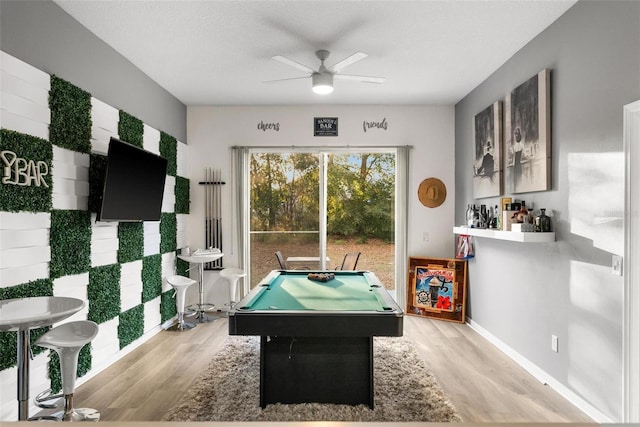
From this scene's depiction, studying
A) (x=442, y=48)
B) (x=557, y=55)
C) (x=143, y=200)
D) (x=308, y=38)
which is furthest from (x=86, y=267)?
(x=557, y=55)

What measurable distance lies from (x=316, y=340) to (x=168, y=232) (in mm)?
2985

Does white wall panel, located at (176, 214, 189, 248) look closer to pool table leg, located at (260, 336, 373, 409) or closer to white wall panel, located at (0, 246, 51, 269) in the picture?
white wall panel, located at (0, 246, 51, 269)

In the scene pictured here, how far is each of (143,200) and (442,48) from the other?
10.6 ft

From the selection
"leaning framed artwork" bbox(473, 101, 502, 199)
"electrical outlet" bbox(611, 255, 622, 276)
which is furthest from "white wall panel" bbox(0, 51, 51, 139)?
"leaning framed artwork" bbox(473, 101, 502, 199)

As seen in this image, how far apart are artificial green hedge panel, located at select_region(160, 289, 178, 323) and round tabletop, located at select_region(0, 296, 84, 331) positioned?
7.90ft

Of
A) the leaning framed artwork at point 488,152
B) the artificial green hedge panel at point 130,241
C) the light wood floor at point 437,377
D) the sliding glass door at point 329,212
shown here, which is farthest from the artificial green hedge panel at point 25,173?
the leaning framed artwork at point 488,152

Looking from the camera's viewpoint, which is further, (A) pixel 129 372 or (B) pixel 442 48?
(B) pixel 442 48

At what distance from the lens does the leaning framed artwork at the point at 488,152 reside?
13.5ft

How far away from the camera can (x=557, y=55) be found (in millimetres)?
3154

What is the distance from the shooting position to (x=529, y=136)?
350 cm

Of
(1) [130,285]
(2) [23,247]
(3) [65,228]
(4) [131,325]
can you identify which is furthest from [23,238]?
(4) [131,325]

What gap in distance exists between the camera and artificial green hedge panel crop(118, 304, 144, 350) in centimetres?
384

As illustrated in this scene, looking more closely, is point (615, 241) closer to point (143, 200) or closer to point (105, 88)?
point (143, 200)

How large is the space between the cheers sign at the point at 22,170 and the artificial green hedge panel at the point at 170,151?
6.74ft
